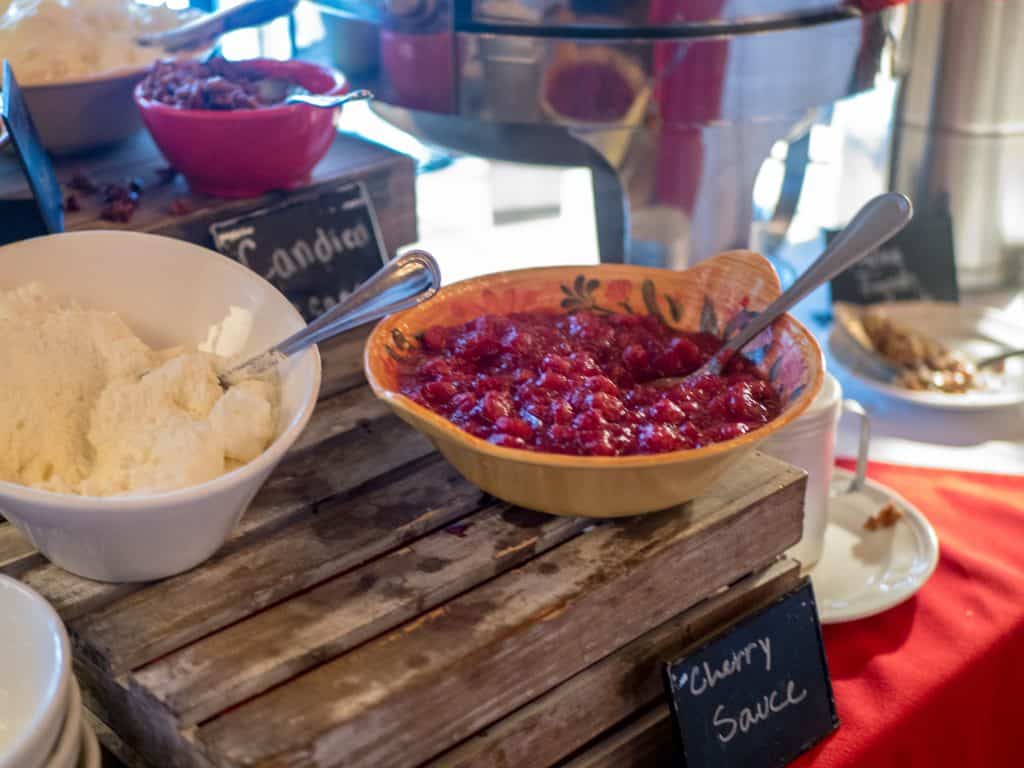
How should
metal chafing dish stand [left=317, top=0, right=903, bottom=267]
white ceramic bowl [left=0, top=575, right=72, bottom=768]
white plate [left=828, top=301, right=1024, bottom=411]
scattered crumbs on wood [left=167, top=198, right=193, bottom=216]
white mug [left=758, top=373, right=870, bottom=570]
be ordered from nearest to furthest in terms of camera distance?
white ceramic bowl [left=0, top=575, right=72, bottom=768] → white mug [left=758, top=373, right=870, bottom=570] → scattered crumbs on wood [left=167, top=198, right=193, bottom=216] → metal chafing dish stand [left=317, top=0, right=903, bottom=267] → white plate [left=828, top=301, right=1024, bottom=411]

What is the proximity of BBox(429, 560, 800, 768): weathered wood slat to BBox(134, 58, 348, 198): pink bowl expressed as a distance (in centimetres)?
55

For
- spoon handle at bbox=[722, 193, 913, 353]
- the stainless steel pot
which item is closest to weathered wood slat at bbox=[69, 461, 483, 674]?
spoon handle at bbox=[722, 193, 913, 353]

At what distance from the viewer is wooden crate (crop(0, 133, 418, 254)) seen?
3.25 feet

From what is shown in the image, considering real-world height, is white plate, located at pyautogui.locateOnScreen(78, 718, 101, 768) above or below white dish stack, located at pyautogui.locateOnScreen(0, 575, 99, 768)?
below

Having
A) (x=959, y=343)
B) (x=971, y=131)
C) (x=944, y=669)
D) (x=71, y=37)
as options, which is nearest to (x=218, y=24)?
(x=71, y=37)

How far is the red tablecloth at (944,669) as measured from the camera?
0.83m

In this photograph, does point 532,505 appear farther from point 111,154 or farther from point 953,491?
point 111,154

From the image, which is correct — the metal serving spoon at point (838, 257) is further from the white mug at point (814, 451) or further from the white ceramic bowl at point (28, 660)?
the white ceramic bowl at point (28, 660)

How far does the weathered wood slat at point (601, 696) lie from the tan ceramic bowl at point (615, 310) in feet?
0.33

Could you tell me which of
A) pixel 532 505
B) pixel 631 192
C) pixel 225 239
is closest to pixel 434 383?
pixel 532 505

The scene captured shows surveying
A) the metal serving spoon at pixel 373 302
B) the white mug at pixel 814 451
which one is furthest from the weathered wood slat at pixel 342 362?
the white mug at pixel 814 451

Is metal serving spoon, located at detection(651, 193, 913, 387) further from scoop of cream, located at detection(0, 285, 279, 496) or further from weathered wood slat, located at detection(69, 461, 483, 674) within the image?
scoop of cream, located at detection(0, 285, 279, 496)

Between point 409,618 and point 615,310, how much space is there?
319 millimetres

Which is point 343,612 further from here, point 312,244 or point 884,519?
point 884,519
